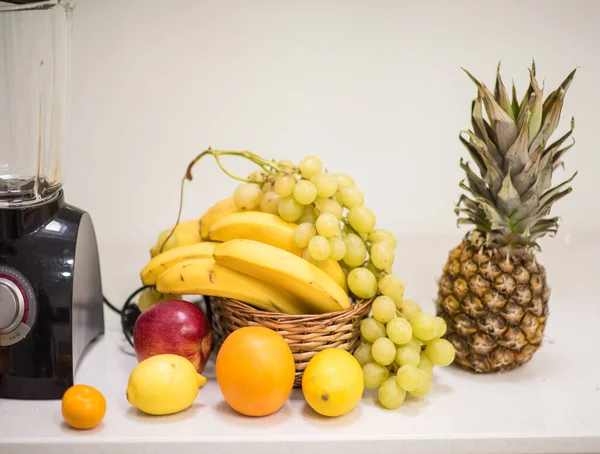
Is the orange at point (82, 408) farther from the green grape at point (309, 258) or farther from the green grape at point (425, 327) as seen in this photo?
the green grape at point (425, 327)

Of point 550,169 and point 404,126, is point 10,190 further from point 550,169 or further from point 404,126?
point 404,126

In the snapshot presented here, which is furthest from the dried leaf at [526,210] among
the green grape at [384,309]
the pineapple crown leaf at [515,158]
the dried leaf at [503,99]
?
the green grape at [384,309]

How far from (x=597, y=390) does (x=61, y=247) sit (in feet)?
2.87

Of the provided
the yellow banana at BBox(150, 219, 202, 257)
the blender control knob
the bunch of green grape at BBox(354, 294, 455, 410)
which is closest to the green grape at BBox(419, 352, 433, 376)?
the bunch of green grape at BBox(354, 294, 455, 410)

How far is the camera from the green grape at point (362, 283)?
1.16 m

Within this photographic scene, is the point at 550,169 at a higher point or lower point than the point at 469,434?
higher

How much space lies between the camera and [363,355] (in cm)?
116

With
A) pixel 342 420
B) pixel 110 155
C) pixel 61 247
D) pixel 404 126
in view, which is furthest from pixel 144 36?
pixel 342 420

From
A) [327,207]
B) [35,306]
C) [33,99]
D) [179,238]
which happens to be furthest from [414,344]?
[33,99]

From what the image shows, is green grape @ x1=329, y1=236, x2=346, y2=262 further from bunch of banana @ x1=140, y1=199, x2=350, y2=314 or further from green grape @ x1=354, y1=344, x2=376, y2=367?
green grape @ x1=354, y1=344, x2=376, y2=367

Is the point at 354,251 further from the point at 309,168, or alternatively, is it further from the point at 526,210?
the point at 526,210

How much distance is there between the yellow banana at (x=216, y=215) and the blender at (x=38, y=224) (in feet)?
0.63

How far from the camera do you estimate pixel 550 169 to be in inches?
45.0

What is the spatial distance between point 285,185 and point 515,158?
1.16ft
